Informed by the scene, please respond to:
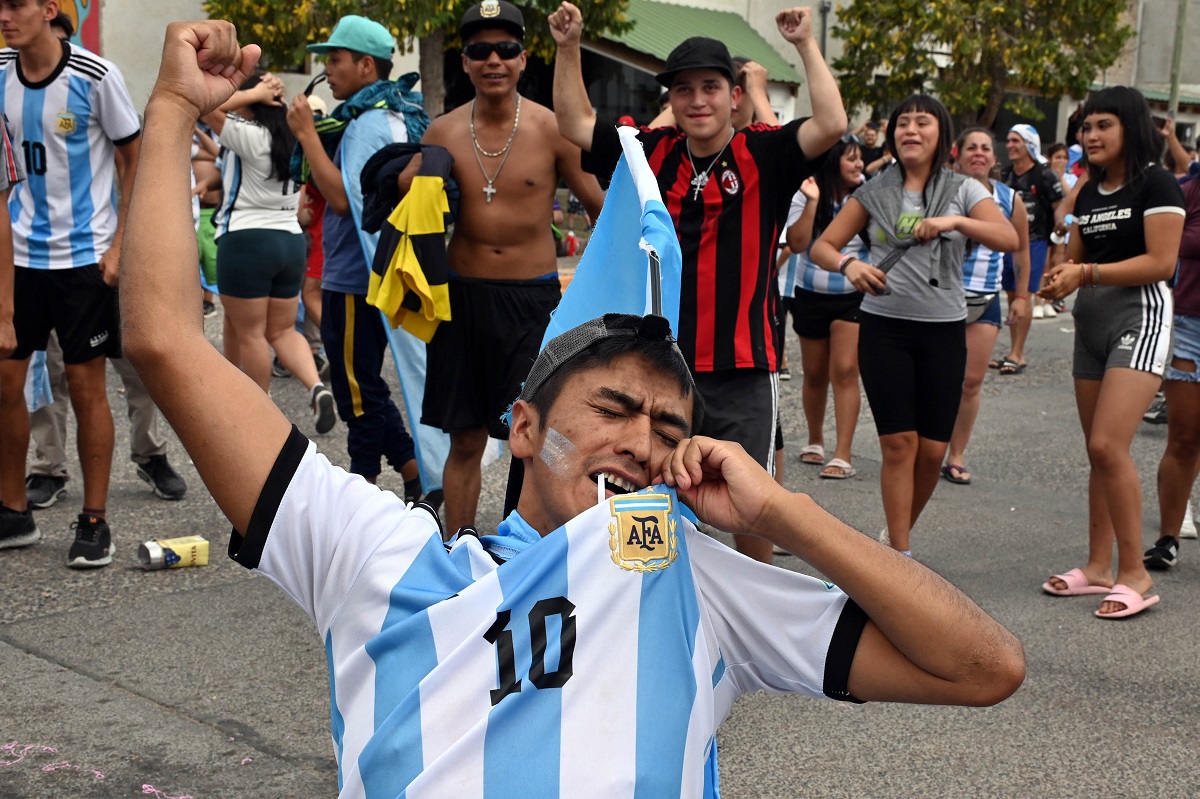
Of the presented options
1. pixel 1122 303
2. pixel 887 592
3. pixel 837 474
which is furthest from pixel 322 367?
pixel 887 592

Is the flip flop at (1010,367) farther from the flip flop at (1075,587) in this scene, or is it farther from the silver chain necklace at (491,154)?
the silver chain necklace at (491,154)

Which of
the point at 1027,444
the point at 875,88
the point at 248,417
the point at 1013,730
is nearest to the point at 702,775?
the point at 248,417

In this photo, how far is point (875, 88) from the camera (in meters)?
29.8

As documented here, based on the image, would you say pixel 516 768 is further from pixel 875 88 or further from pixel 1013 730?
pixel 875 88

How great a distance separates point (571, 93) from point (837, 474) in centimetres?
335

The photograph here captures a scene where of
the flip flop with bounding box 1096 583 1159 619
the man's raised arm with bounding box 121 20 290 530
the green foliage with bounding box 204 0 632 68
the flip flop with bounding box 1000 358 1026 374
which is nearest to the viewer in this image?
the man's raised arm with bounding box 121 20 290 530

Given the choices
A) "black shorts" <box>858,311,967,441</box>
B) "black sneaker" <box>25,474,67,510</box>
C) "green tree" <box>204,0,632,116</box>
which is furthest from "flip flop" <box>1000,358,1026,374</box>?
"green tree" <box>204,0,632,116</box>

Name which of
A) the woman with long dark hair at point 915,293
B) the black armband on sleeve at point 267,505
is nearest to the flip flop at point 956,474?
the woman with long dark hair at point 915,293

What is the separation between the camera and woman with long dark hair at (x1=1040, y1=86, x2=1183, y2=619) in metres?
5.43

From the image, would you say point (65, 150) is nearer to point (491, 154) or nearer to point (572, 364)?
point (491, 154)

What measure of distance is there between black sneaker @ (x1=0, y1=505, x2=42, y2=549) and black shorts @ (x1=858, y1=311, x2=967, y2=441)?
3.56m

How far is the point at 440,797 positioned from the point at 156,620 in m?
3.33

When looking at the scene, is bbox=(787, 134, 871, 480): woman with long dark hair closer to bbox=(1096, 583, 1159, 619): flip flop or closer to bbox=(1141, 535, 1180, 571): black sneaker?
bbox=(1141, 535, 1180, 571): black sneaker

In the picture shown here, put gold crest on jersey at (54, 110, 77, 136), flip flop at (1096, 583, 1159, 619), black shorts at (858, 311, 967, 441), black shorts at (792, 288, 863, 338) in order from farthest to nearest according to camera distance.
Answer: black shorts at (792, 288, 863, 338) → black shorts at (858, 311, 967, 441) → gold crest on jersey at (54, 110, 77, 136) → flip flop at (1096, 583, 1159, 619)
